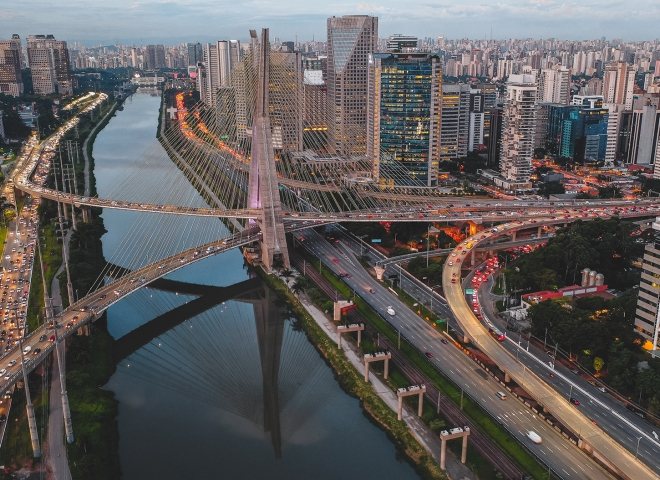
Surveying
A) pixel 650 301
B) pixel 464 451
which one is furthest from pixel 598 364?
pixel 464 451

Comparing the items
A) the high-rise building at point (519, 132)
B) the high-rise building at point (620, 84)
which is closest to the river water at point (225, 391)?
the high-rise building at point (519, 132)

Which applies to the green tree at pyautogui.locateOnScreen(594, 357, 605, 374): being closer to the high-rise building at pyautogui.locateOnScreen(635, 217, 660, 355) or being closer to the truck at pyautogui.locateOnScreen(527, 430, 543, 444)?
the high-rise building at pyautogui.locateOnScreen(635, 217, 660, 355)

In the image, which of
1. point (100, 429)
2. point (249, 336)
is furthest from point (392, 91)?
point (100, 429)

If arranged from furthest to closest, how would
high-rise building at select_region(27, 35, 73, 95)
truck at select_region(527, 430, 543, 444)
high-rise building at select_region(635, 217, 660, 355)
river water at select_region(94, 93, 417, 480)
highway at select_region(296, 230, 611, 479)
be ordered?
1. high-rise building at select_region(27, 35, 73, 95)
2. high-rise building at select_region(635, 217, 660, 355)
3. river water at select_region(94, 93, 417, 480)
4. truck at select_region(527, 430, 543, 444)
5. highway at select_region(296, 230, 611, 479)

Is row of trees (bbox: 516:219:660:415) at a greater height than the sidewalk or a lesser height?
greater

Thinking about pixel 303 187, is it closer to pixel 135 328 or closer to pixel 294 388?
pixel 135 328

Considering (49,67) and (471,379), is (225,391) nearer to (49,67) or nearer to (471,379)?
(471,379)

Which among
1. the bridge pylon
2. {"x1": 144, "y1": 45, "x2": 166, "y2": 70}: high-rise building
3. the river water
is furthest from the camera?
{"x1": 144, "y1": 45, "x2": 166, "y2": 70}: high-rise building

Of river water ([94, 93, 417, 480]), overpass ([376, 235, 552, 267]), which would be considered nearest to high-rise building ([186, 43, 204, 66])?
river water ([94, 93, 417, 480])
